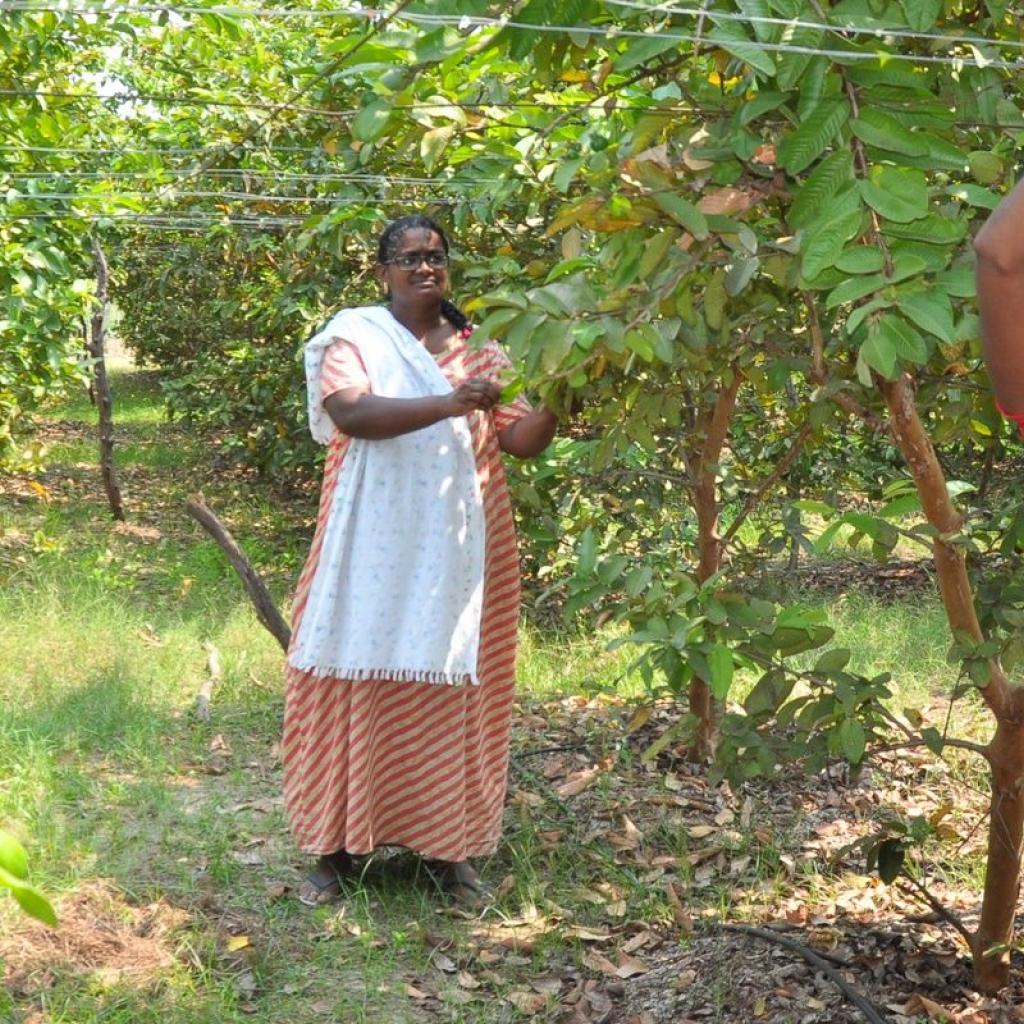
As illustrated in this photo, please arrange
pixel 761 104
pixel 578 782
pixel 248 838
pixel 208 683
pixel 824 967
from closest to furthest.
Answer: pixel 761 104 < pixel 824 967 < pixel 248 838 < pixel 578 782 < pixel 208 683

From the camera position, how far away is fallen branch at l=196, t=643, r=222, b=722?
564 cm

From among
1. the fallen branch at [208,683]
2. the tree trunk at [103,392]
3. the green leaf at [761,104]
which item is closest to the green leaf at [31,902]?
the green leaf at [761,104]

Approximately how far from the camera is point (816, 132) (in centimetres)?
212

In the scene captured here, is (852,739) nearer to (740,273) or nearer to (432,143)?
(740,273)

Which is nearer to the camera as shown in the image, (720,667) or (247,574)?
(720,667)

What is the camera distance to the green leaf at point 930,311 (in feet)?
6.37

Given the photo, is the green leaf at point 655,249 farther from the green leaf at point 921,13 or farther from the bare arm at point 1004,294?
the bare arm at point 1004,294

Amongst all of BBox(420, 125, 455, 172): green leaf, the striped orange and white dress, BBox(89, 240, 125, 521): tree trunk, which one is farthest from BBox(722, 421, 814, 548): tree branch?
BBox(89, 240, 125, 521): tree trunk

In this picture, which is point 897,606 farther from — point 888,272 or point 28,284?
point 888,272

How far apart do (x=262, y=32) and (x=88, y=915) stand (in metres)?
5.29

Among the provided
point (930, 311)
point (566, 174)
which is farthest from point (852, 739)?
point (566, 174)

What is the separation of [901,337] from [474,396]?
5.02 feet

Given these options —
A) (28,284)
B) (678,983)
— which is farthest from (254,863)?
(28,284)

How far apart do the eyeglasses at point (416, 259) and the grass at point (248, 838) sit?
1.40m
